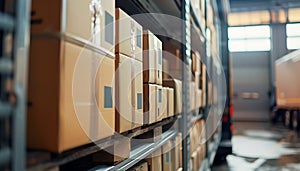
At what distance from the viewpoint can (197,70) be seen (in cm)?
284

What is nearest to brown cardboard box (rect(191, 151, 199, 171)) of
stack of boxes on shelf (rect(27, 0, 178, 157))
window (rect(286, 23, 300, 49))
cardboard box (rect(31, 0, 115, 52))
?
stack of boxes on shelf (rect(27, 0, 178, 157))

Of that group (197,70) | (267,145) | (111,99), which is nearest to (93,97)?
(111,99)

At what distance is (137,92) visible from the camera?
1286 millimetres

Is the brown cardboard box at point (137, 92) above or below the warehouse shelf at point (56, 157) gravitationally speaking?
above

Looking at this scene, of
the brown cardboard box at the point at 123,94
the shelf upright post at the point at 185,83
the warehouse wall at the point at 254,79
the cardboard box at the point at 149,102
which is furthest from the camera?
the warehouse wall at the point at 254,79

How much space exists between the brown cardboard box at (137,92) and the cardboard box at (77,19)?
30 cm

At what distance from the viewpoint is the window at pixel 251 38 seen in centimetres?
1101

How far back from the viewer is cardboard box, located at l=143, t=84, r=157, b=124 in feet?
4.75

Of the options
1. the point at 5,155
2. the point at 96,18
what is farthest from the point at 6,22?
the point at 96,18

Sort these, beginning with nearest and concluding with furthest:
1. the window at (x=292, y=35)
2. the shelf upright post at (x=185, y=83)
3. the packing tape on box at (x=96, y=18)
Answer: the packing tape on box at (x=96, y=18) → the shelf upright post at (x=185, y=83) → the window at (x=292, y=35)

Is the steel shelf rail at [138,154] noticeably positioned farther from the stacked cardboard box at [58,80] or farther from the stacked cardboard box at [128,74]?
the stacked cardboard box at [58,80]

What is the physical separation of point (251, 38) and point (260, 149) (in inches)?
275

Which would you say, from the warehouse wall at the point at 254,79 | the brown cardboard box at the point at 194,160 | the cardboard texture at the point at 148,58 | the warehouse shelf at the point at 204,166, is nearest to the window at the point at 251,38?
the warehouse wall at the point at 254,79

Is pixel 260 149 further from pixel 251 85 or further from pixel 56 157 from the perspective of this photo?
pixel 251 85
